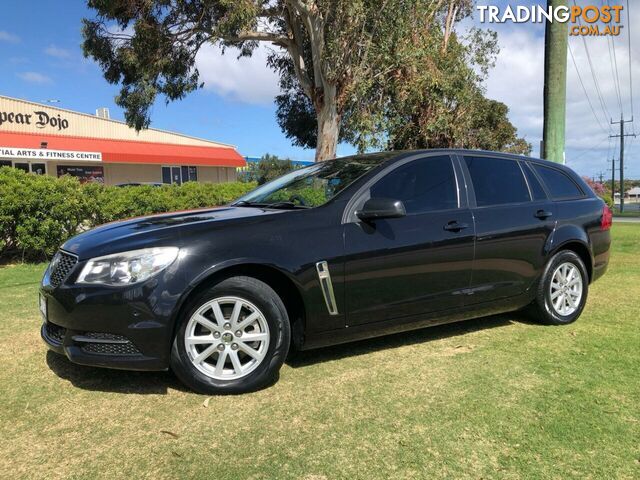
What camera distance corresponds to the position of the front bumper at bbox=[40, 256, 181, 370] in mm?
3227

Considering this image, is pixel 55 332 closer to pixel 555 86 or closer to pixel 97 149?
pixel 555 86

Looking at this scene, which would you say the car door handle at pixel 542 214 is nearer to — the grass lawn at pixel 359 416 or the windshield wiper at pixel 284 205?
the grass lawn at pixel 359 416

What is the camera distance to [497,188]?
4770 millimetres

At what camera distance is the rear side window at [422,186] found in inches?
164

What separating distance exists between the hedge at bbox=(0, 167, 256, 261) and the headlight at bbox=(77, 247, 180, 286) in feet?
15.9

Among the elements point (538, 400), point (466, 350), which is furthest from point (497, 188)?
point (538, 400)

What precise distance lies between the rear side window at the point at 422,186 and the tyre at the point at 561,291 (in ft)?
4.35

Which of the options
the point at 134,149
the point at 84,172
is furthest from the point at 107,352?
the point at 134,149

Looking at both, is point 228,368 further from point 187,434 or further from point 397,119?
point 397,119

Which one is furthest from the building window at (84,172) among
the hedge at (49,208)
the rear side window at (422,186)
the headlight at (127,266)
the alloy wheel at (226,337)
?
the alloy wheel at (226,337)

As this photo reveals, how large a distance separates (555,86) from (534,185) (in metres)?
4.92

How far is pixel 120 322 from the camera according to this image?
3.24 m

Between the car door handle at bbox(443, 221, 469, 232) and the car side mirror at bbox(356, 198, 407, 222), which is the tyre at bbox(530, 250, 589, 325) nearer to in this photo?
the car door handle at bbox(443, 221, 469, 232)

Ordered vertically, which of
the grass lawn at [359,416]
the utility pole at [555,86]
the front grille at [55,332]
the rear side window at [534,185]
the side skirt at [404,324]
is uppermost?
the utility pole at [555,86]
